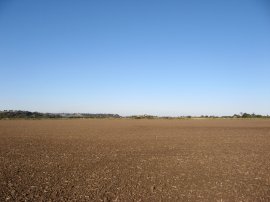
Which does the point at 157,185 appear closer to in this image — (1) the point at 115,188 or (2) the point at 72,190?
(1) the point at 115,188

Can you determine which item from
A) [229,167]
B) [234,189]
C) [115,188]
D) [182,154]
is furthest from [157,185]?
[182,154]

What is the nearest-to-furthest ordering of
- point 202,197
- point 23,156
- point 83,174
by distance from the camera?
1. point 202,197
2. point 83,174
3. point 23,156

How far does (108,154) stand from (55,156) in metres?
3.10

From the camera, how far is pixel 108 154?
64.4ft

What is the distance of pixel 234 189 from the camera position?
11109 mm

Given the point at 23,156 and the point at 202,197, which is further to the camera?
the point at 23,156

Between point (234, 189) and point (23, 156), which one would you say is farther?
point (23, 156)

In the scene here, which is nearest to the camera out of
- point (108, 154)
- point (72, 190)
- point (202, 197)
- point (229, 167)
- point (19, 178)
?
point (202, 197)

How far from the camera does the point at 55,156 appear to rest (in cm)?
1856

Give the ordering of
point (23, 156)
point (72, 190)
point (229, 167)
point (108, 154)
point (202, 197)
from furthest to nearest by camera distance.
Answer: point (108, 154)
point (23, 156)
point (229, 167)
point (72, 190)
point (202, 197)

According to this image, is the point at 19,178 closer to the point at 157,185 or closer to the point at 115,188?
the point at 115,188

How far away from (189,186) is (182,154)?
7.99m

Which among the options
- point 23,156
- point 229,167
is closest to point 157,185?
point 229,167

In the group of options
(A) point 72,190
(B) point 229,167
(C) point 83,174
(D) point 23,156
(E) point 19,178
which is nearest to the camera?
(A) point 72,190
